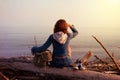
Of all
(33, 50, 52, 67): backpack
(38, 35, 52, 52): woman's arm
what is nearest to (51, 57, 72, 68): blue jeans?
(33, 50, 52, 67): backpack

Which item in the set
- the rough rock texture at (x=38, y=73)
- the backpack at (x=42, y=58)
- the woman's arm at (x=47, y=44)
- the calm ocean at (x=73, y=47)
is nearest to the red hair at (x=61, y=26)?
the woman's arm at (x=47, y=44)

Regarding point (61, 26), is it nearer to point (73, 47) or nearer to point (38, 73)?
point (38, 73)

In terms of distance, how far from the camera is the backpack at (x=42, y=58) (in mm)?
11797

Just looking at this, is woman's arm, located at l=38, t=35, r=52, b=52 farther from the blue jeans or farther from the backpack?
the blue jeans

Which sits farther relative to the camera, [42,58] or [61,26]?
[42,58]

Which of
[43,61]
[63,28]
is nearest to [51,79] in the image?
[43,61]

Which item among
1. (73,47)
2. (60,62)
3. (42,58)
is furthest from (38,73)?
(73,47)

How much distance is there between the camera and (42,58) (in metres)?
11.9

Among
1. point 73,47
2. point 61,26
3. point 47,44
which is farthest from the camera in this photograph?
point 73,47

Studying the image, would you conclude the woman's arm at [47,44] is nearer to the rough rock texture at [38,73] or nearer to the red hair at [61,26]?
the red hair at [61,26]

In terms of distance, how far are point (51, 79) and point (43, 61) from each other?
0.43m

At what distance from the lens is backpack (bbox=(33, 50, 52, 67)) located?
464 inches

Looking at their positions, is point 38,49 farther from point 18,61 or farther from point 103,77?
point 103,77

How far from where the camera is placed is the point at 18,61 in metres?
12.5
